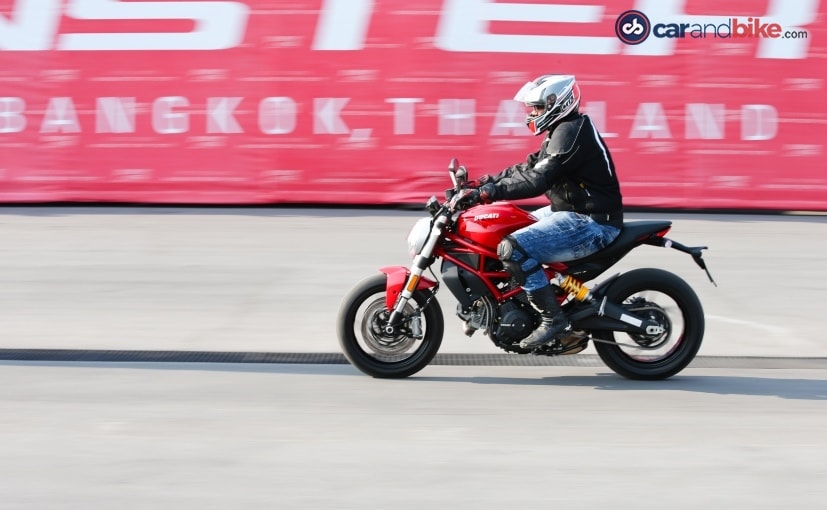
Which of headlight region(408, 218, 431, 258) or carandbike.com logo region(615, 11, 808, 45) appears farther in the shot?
carandbike.com logo region(615, 11, 808, 45)

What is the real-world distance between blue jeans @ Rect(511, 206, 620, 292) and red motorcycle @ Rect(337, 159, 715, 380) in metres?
0.06

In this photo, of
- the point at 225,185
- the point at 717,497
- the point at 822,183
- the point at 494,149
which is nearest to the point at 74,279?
the point at 225,185

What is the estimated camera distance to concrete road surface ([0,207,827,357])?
858 cm

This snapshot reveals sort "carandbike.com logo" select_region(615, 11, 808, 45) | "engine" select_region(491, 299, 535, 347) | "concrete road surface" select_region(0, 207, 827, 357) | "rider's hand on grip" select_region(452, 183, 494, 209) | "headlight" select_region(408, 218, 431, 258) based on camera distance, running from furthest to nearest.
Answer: "carandbike.com logo" select_region(615, 11, 808, 45), "concrete road surface" select_region(0, 207, 827, 357), "headlight" select_region(408, 218, 431, 258), "engine" select_region(491, 299, 535, 347), "rider's hand on grip" select_region(452, 183, 494, 209)

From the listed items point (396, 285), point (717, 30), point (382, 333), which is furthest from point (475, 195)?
point (717, 30)

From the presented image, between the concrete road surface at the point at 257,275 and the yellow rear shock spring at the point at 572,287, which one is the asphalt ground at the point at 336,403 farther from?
the yellow rear shock spring at the point at 572,287

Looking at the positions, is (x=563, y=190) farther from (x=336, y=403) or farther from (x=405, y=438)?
(x=405, y=438)

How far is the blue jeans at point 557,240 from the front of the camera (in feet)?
22.8

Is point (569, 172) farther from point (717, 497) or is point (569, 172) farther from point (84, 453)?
point (84, 453)

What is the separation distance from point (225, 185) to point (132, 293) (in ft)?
14.0

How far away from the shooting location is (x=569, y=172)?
700cm

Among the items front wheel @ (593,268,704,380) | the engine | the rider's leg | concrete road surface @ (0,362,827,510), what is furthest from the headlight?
front wheel @ (593,268,704,380)

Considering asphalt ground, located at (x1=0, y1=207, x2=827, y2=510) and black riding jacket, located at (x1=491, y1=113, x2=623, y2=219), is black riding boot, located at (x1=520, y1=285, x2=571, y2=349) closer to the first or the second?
asphalt ground, located at (x1=0, y1=207, x2=827, y2=510)

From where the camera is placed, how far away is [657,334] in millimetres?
7113
